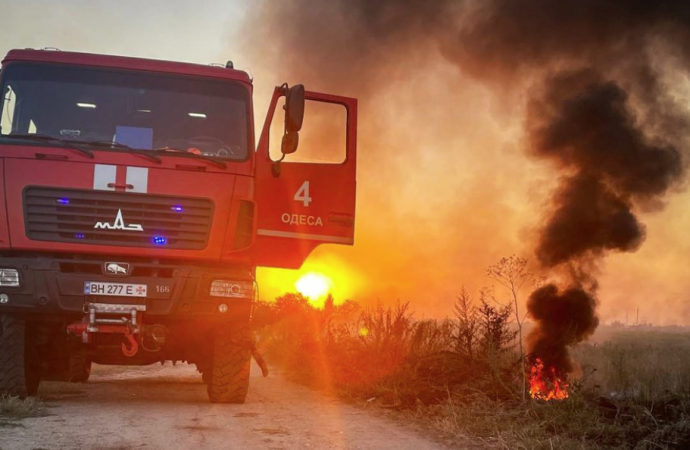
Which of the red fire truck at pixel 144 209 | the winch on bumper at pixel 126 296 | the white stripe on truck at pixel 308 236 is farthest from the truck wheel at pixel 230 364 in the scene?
the white stripe on truck at pixel 308 236

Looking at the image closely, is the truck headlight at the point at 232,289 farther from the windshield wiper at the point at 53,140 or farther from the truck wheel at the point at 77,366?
the truck wheel at the point at 77,366

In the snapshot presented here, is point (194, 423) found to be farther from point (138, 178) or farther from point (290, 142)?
point (290, 142)

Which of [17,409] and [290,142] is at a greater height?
[290,142]

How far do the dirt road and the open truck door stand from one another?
183cm

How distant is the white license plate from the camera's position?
7.44 metres

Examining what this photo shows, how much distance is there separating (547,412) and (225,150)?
4382mm

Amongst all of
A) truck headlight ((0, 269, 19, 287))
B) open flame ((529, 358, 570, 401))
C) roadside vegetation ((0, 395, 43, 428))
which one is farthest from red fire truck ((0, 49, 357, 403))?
open flame ((529, 358, 570, 401))

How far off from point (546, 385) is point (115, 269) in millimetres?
5064

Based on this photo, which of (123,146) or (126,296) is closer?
(126,296)

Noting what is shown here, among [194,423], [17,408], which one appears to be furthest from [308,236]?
[17,408]

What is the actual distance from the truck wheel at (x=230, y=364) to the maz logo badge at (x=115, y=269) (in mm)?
1329

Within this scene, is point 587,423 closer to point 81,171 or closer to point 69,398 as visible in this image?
point 81,171

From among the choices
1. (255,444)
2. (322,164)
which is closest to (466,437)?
(255,444)

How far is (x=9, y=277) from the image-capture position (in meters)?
7.32
